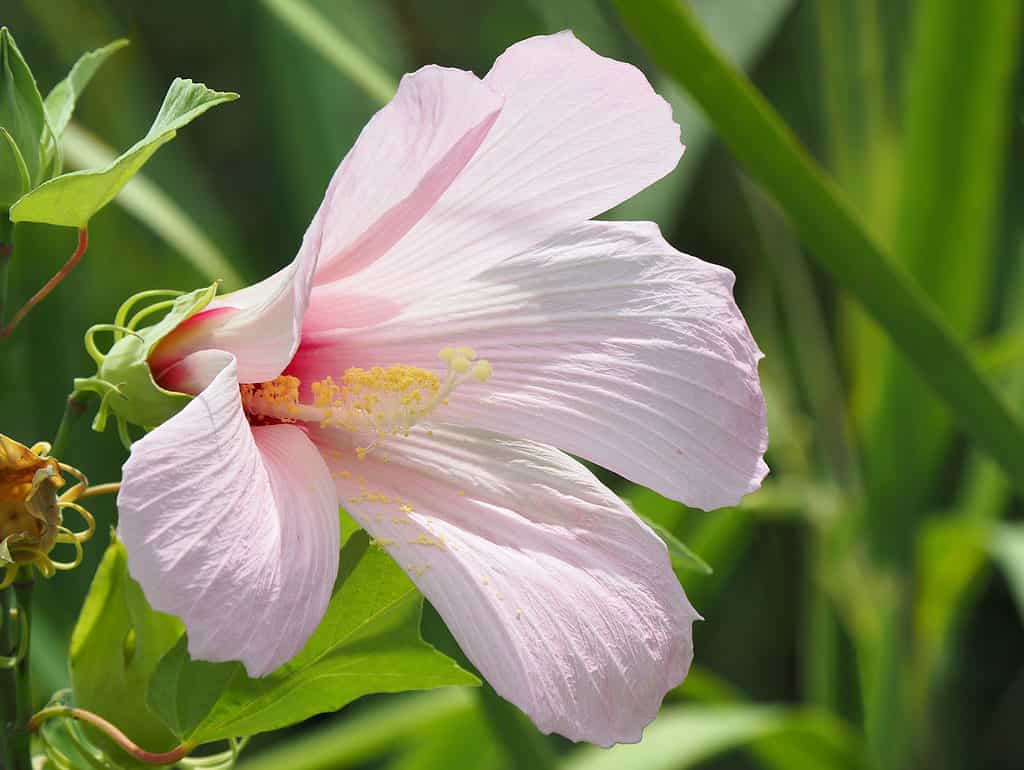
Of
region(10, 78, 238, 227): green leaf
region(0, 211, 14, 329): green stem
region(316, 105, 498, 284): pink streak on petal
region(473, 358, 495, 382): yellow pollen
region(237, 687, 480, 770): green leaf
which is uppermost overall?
region(10, 78, 238, 227): green leaf

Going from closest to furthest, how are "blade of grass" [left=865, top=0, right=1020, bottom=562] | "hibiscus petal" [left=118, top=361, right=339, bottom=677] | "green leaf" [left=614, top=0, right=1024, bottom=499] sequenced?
"hibiscus petal" [left=118, top=361, right=339, bottom=677]
"green leaf" [left=614, top=0, right=1024, bottom=499]
"blade of grass" [left=865, top=0, right=1020, bottom=562]

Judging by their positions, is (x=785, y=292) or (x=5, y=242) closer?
(x=5, y=242)

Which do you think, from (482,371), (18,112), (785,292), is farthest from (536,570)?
(785,292)

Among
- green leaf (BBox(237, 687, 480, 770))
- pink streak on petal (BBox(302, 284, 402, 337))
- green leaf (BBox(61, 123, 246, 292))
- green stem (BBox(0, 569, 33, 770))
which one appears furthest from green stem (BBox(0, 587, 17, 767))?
green leaf (BBox(237, 687, 480, 770))

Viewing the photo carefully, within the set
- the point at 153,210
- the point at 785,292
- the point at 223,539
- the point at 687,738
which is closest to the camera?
the point at 223,539

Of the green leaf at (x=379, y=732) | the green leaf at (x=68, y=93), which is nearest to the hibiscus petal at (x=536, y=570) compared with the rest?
the green leaf at (x=68, y=93)

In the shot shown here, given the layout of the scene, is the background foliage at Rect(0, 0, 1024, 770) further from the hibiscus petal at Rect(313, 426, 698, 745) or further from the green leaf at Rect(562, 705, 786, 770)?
the hibiscus petal at Rect(313, 426, 698, 745)

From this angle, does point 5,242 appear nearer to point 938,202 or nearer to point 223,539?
point 223,539
